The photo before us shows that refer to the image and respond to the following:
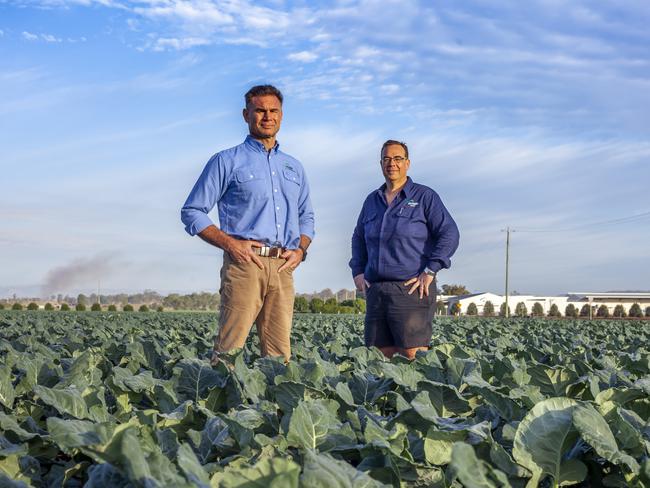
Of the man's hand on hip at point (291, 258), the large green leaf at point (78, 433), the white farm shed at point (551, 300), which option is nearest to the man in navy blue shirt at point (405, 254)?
the man's hand on hip at point (291, 258)

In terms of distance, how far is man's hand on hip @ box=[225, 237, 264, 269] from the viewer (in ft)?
16.0

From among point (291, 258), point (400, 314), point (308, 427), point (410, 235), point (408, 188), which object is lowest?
point (308, 427)

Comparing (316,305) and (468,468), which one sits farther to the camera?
(316,305)

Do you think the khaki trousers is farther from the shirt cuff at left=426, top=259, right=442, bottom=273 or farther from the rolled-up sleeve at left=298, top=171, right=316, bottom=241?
the shirt cuff at left=426, top=259, right=442, bottom=273

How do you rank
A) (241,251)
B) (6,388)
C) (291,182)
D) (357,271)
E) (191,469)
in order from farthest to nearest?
(357,271) → (291,182) → (241,251) → (6,388) → (191,469)

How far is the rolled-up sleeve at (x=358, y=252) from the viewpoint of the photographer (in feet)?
20.7

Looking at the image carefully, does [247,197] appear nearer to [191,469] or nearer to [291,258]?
[291,258]

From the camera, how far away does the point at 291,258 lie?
5125 mm

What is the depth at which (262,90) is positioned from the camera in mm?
4930

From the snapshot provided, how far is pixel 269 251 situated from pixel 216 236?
385 mm

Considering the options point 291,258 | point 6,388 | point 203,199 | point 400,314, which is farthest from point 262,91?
point 6,388

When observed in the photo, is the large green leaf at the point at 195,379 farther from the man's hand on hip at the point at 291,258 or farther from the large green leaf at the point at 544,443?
the large green leaf at the point at 544,443

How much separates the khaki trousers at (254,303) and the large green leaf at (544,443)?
2862 mm

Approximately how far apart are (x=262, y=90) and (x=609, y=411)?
318 cm
